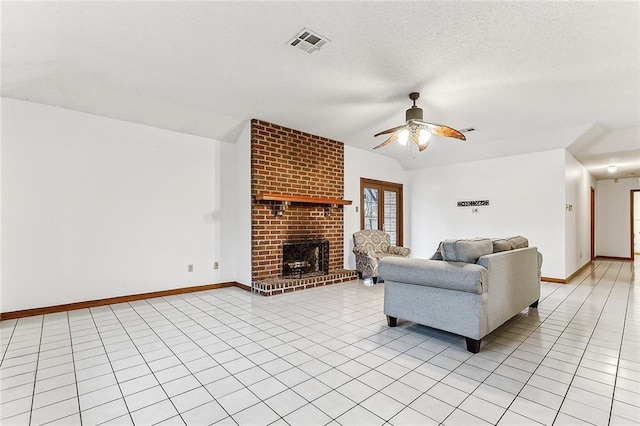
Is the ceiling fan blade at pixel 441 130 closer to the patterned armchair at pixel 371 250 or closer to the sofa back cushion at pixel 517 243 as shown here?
the sofa back cushion at pixel 517 243

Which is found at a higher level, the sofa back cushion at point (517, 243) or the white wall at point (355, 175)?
the white wall at point (355, 175)

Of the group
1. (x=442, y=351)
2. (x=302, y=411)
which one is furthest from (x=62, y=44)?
(x=442, y=351)

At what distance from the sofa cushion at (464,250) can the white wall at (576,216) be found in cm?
404

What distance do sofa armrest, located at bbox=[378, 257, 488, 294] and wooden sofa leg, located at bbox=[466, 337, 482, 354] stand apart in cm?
42

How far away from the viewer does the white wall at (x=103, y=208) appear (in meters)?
3.57

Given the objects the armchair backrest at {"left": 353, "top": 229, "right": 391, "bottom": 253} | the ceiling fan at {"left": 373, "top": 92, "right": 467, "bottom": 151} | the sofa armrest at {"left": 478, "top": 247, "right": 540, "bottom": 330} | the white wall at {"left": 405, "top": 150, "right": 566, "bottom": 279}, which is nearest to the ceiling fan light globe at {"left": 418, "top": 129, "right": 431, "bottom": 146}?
the ceiling fan at {"left": 373, "top": 92, "right": 467, "bottom": 151}

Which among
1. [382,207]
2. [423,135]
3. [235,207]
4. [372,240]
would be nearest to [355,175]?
[382,207]

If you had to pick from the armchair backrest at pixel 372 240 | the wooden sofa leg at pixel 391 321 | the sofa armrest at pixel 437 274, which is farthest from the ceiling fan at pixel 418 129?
the armchair backrest at pixel 372 240

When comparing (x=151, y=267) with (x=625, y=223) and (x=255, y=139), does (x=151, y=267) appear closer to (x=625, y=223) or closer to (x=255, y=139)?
(x=255, y=139)

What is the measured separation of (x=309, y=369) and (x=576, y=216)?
6.86 metres

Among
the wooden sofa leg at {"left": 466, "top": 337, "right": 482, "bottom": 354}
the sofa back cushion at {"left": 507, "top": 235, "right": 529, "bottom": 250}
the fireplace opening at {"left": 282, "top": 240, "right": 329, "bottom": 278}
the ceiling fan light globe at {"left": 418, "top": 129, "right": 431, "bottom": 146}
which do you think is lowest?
the wooden sofa leg at {"left": 466, "top": 337, "right": 482, "bottom": 354}

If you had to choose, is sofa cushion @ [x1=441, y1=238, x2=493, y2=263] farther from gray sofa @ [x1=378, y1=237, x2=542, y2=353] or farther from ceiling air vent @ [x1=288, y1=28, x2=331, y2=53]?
ceiling air vent @ [x1=288, y1=28, x2=331, y2=53]

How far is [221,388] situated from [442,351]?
5.90 ft

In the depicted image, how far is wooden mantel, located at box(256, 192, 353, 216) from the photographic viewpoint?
15.3 ft
